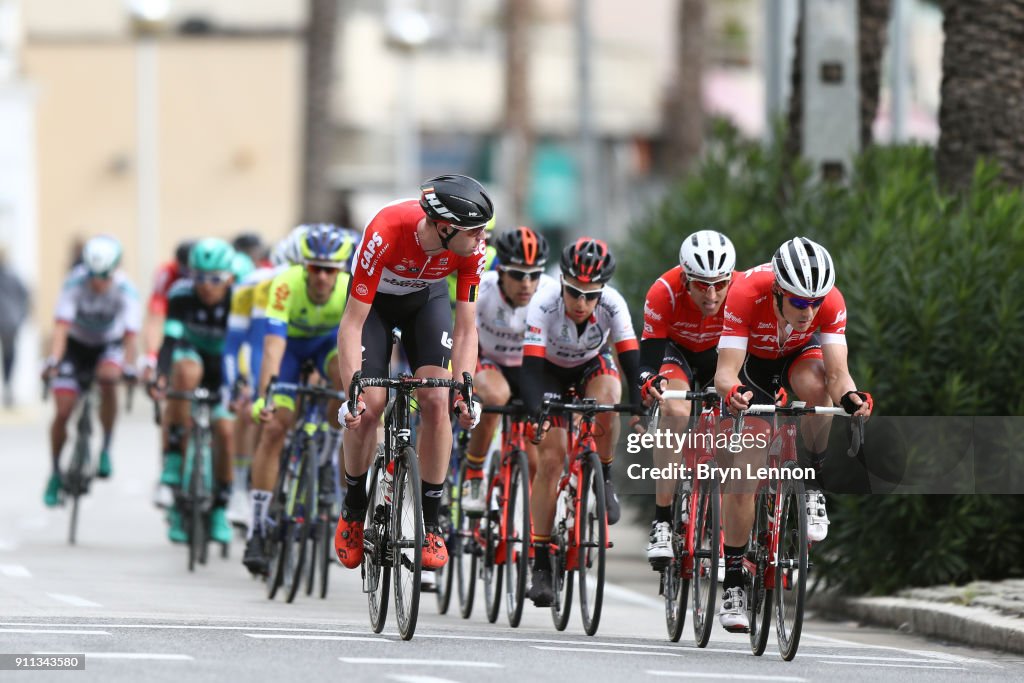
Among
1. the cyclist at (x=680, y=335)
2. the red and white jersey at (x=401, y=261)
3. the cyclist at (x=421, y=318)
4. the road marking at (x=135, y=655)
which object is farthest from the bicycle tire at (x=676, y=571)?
the road marking at (x=135, y=655)

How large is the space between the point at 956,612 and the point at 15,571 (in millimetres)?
5834

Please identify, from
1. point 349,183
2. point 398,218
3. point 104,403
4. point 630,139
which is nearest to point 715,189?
point 104,403

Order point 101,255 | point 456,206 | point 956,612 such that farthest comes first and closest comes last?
point 101,255
point 956,612
point 456,206

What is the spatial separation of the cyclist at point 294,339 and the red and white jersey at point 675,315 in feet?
6.66

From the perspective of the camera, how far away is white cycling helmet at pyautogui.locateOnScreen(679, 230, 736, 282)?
38.5 ft

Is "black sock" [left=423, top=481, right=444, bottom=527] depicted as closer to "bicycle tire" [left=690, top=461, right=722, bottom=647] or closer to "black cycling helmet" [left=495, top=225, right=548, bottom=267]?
"bicycle tire" [left=690, top=461, right=722, bottom=647]

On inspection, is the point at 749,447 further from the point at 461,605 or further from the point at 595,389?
the point at 461,605

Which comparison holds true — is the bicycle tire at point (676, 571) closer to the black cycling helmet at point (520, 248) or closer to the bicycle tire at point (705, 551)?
the bicycle tire at point (705, 551)

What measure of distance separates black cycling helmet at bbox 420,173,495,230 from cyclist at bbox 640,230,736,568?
4.72 ft

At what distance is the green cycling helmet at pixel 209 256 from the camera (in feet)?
52.2

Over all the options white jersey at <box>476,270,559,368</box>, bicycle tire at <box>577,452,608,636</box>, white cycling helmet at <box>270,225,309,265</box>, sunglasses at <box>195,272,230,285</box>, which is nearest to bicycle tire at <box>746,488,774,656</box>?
bicycle tire at <box>577,452,608,636</box>

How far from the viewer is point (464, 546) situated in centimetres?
1334

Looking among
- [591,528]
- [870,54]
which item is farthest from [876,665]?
[870,54]

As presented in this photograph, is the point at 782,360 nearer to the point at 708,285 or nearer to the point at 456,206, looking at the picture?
the point at 708,285
